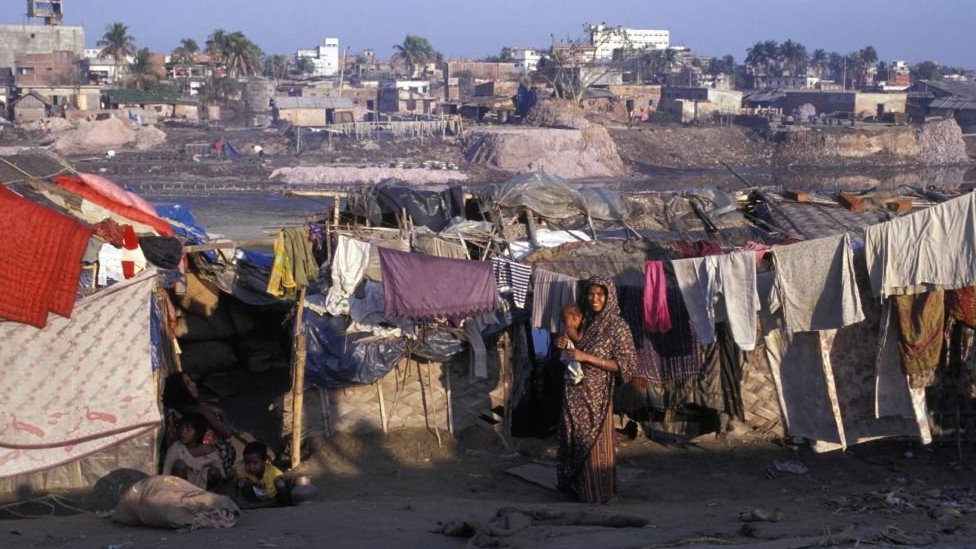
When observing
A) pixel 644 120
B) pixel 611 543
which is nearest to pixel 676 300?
pixel 611 543

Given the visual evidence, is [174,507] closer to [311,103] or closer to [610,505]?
[610,505]

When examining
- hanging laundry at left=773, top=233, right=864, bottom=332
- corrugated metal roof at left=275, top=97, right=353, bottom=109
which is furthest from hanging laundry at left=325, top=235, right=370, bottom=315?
corrugated metal roof at left=275, top=97, right=353, bottom=109

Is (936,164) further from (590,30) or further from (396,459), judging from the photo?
(396,459)

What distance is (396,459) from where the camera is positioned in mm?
7113

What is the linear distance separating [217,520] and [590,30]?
1942 inches

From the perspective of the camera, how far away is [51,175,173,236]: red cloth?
788 centimetres

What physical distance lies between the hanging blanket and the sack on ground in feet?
2.98

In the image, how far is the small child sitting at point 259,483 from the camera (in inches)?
238

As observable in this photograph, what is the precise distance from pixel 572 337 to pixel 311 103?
3906 centimetres

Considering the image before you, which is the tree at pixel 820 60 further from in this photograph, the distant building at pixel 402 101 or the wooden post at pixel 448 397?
the wooden post at pixel 448 397

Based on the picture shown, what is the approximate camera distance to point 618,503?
235 inches

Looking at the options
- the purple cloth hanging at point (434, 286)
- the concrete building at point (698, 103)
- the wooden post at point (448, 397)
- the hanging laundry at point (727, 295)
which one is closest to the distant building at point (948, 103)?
the concrete building at point (698, 103)

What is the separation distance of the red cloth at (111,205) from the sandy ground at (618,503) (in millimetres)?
2141

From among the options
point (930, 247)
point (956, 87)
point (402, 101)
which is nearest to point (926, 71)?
point (956, 87)
